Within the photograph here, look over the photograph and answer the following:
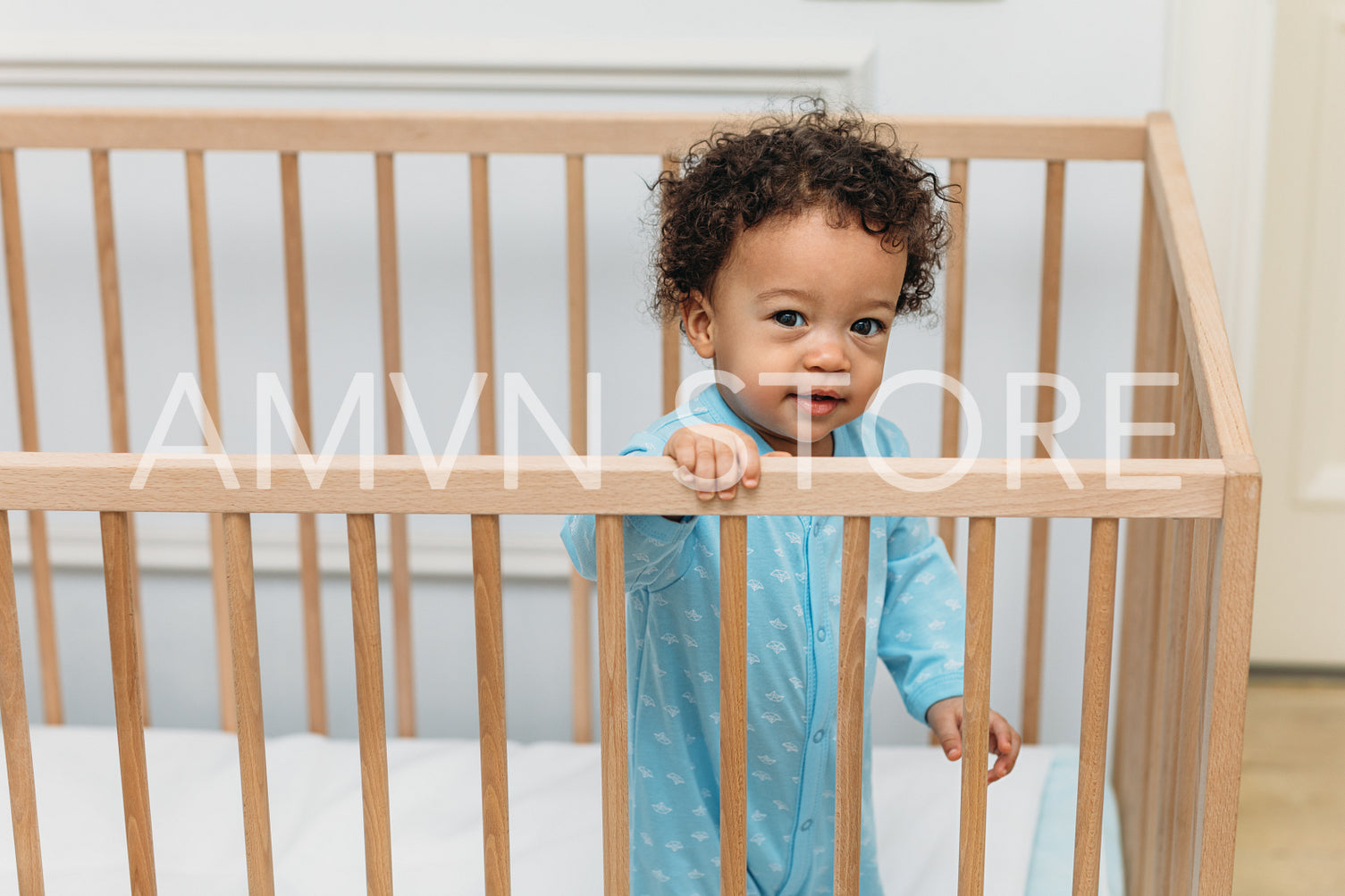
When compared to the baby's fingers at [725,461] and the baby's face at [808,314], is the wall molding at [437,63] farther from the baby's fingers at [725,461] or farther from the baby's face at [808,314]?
the baby's fingers at [725,461]

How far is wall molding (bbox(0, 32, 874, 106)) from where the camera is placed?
122cm

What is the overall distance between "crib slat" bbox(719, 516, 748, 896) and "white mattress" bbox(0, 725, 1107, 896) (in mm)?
359

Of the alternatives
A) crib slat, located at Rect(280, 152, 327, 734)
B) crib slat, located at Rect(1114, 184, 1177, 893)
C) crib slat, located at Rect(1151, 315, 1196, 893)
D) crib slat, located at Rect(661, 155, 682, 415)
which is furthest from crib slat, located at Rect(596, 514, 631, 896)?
crib slat, located at Rect(280, 152, 327, 734)

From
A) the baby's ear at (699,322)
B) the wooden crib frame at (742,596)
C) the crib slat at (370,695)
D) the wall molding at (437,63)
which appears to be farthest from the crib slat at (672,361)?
the crib slat at (370,695)

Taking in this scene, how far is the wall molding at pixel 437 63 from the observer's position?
1.22 meters

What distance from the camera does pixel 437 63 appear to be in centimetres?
124

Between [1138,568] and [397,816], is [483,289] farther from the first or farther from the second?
[1138,568]

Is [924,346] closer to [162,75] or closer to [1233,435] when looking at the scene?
[1233,435]

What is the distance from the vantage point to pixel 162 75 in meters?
1.27

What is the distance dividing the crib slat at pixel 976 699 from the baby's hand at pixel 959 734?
0.08 meters

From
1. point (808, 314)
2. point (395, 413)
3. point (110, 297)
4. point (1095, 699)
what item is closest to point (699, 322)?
point (808, 314)

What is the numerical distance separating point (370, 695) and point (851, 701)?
25 centimetres

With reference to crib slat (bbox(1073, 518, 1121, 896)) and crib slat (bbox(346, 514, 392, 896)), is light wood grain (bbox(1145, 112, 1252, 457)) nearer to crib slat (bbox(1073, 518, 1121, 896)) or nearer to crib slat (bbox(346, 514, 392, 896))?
crib slat (bbox(1073, 518, 1121, 896))

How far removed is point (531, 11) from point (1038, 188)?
52 centimetres
